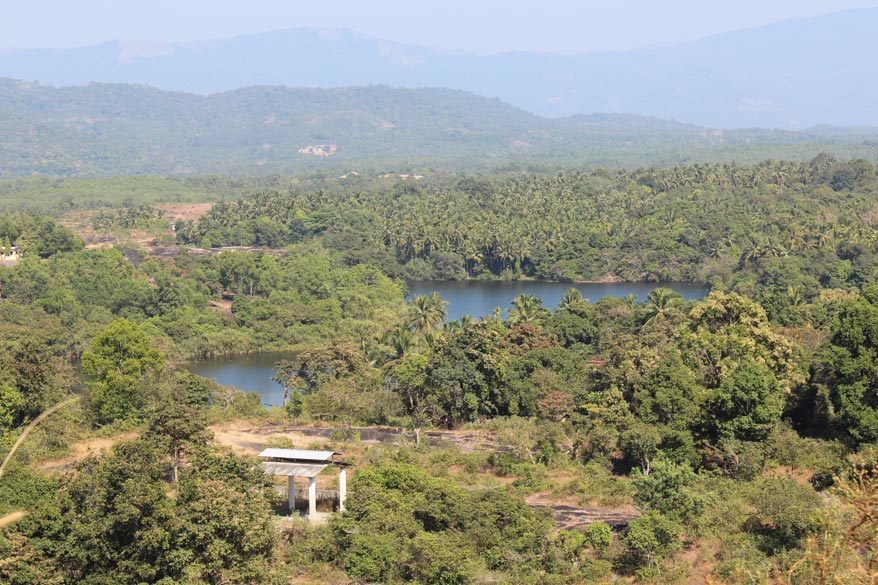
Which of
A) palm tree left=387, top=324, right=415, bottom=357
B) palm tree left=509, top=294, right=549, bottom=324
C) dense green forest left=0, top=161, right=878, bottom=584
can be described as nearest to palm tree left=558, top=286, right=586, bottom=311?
dense green forest left=0, top=161, right=878, bottom=584

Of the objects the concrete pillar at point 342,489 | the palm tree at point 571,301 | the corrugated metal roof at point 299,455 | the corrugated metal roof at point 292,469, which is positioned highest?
the corrugated metal roof at point 299,455

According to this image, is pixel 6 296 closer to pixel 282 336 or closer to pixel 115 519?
pixel 282 336

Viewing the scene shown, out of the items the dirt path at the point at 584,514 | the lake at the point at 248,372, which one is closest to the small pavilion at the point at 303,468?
the dirt path at the point at 584,514

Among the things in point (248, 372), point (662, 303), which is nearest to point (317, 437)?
point (248, 372)

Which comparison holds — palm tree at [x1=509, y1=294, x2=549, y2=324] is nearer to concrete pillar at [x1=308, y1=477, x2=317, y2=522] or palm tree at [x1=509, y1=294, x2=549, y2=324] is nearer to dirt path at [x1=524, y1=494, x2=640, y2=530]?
dirt path at [x1=524, y1=494, x2=640, y2=530]

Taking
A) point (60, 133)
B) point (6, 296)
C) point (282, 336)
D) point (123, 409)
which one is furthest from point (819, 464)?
point (60, 133)

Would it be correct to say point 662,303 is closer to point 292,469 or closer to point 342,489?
point 342,489

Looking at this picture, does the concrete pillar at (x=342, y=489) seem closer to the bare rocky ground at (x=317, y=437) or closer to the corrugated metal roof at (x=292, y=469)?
the corrugated metal roof at (x=292, y=469)
